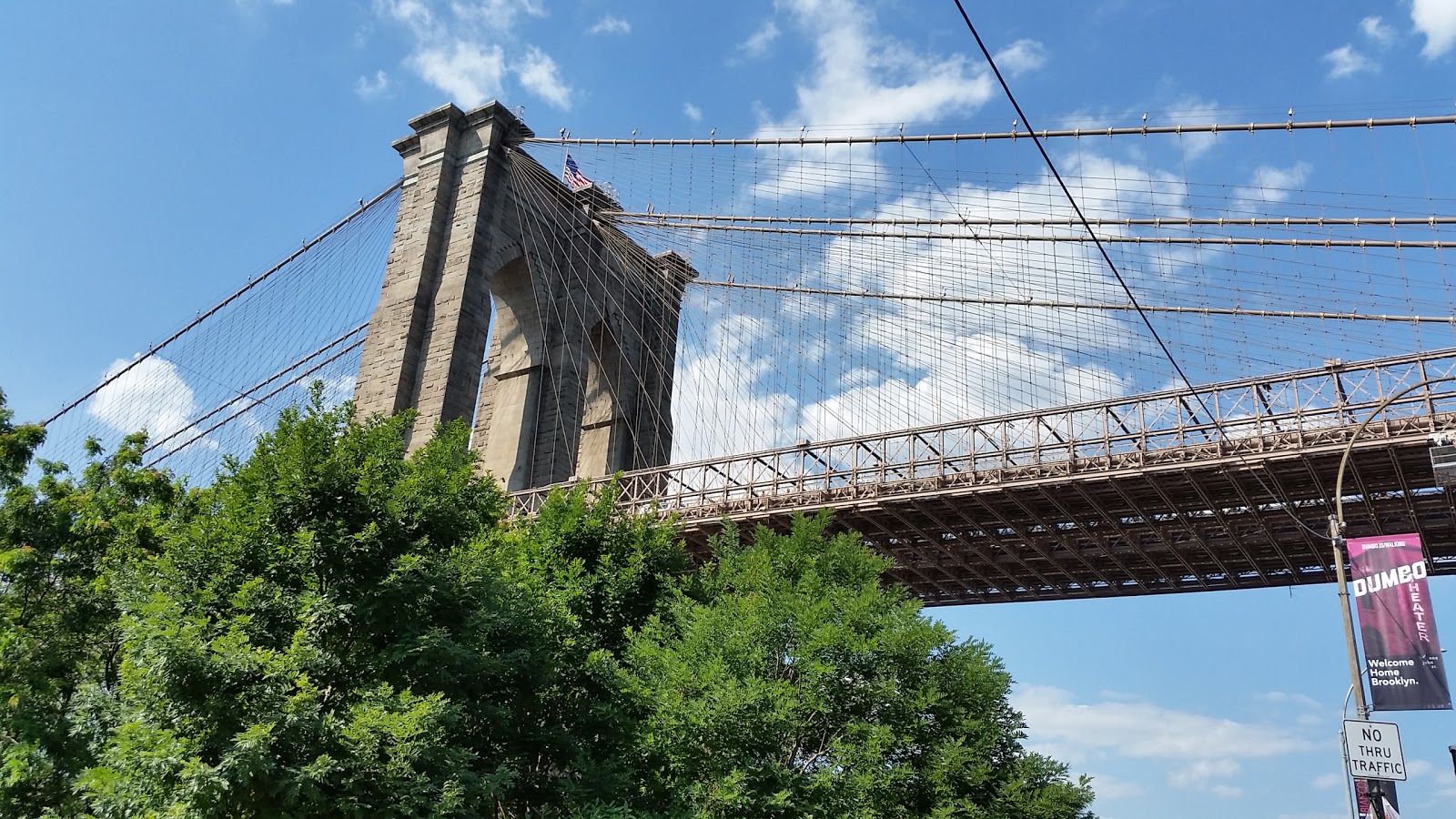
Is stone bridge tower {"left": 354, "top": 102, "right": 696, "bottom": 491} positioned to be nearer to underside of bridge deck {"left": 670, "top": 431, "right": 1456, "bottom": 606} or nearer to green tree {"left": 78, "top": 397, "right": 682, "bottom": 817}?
underside of bridge deck {"left": 670, "top": 431, "right": 1456, "bottom": 606}

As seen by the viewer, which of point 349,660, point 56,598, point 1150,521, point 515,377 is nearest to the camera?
point 349,660

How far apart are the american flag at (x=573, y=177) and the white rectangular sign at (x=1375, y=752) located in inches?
1148

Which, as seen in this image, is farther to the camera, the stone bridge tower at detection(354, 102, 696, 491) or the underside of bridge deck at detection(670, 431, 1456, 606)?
the stone bridge tower at detection(354, 102, 696, 491)

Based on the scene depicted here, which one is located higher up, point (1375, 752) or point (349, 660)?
point (349, 660)

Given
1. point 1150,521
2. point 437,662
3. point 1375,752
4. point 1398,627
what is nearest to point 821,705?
point 437,662

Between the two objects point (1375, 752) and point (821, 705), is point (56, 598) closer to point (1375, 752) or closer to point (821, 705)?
point (821, 705)

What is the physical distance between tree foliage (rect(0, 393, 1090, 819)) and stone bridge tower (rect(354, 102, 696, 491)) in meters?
10.2

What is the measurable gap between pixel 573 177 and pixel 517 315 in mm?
5255

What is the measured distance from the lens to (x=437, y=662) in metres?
12.4

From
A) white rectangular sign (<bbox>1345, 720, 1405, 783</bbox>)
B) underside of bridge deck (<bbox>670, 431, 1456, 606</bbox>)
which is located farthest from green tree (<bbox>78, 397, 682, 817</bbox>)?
white rectangular sign (<bbox>1345, 720, 1405, 783</bbox>)

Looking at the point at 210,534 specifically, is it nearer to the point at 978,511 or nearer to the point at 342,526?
the point at 342,526

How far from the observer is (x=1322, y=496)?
72.9 ft

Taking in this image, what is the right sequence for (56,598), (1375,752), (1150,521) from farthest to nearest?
(1150,521)
(56,598)
(1375,752)

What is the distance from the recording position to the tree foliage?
10.9 meters
